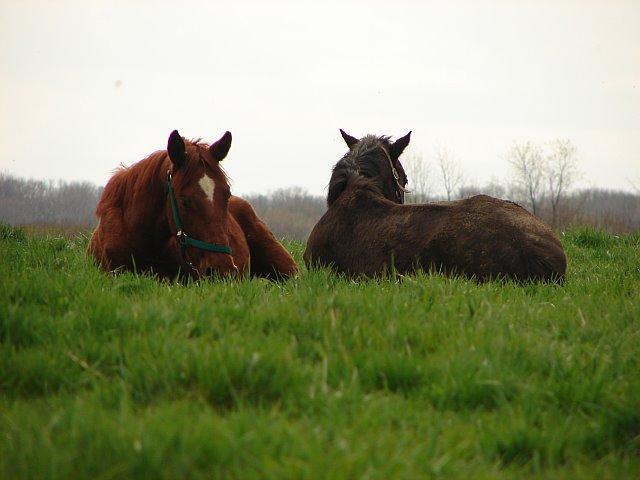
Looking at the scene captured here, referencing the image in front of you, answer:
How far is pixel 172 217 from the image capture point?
5922 mm

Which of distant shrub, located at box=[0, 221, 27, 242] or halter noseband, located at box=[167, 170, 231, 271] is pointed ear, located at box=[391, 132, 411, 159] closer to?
halter noseband, located at box=[167, 170, 231, 271]

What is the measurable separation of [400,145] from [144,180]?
3.75 meters

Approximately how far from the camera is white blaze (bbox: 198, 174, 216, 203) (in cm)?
576

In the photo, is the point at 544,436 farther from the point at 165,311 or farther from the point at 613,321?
the point at 165,311

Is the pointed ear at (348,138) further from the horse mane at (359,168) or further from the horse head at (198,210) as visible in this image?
the horse head at (198,210)

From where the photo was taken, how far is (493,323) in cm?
399

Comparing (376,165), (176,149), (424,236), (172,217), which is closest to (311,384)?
(172,217)

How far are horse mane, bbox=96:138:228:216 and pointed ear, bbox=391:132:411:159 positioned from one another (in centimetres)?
307

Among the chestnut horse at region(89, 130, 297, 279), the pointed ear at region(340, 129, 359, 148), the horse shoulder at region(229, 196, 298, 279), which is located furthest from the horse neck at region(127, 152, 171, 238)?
the pointed ear at region(340, 129, 359, 148)

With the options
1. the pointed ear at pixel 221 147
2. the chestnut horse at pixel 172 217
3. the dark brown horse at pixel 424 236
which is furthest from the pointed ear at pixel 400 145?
the pointed ear at pixel 221 147

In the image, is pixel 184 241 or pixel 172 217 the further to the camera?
pixel 172 217

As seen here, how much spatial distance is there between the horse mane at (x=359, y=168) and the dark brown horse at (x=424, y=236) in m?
0.01

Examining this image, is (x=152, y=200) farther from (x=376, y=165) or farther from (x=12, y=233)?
(x=12, y=233)

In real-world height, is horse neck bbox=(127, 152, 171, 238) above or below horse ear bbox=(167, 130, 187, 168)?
below
